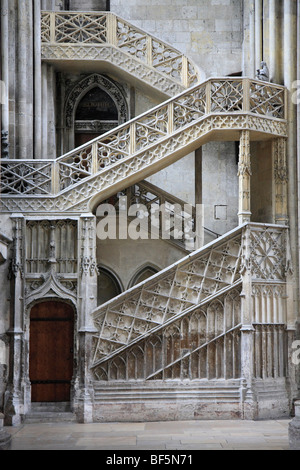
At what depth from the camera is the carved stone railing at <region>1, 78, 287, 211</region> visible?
1567 centimetres

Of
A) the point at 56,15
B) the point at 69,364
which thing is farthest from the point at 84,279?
the point at 56,15

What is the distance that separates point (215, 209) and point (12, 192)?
666 centimetres

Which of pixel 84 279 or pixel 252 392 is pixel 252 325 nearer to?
pixel 252 392

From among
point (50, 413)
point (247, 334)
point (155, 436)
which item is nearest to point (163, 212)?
point (247, 334)

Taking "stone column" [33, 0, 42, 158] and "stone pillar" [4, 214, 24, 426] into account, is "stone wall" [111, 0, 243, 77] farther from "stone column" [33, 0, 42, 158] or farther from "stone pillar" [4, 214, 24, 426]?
"stone pillar" [4, 214, 24, 426]

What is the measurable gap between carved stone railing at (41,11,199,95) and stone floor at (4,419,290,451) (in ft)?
26.1

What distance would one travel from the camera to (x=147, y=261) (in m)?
19.3

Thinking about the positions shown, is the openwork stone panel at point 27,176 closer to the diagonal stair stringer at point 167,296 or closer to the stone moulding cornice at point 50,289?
the stone moulding cornice at point 50,289

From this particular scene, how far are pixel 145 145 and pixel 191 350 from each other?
13.8ft

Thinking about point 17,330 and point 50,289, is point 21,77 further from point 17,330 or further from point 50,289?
point 17,330

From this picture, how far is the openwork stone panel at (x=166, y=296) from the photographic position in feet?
51.3

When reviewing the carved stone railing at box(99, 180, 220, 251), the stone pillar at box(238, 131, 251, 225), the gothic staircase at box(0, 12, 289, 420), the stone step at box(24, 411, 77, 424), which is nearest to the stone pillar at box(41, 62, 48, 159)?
the carved stone railing at box(99, 180, 220, 251)

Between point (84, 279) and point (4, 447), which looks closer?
point (4, 447)

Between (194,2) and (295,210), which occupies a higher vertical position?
(194,2)
